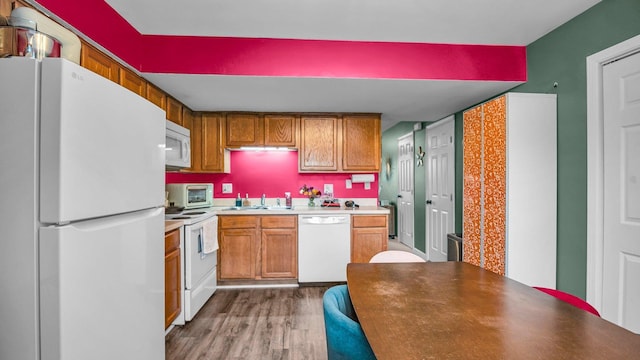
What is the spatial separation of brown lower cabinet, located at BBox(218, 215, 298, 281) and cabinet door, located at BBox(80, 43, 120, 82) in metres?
1.77

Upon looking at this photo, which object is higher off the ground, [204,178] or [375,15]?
[375,15]

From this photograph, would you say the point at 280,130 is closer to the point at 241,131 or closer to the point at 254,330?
the point at 241,131

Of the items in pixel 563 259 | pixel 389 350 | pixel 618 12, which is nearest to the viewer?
pixel 389 350

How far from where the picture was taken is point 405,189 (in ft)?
18.5

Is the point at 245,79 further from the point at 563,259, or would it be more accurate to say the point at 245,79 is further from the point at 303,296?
the point at 563,259

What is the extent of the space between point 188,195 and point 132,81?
4.26 feet

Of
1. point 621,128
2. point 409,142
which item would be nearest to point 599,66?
point 621,128

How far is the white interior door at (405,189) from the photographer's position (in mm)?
5316

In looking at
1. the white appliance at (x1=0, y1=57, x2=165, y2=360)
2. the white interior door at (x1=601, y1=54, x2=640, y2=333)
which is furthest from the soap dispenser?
the white interior door at (x1=601, y1=54, x2=640, y2=333)

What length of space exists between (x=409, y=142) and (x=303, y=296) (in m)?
3.37

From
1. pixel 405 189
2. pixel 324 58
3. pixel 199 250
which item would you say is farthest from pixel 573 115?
pixel 405 189

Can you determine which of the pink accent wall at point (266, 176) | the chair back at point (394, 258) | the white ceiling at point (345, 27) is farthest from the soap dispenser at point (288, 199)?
the chair back at point (394, 258)

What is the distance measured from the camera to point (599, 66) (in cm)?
201

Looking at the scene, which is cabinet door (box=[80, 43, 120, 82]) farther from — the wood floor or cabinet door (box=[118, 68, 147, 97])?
the wood floor
